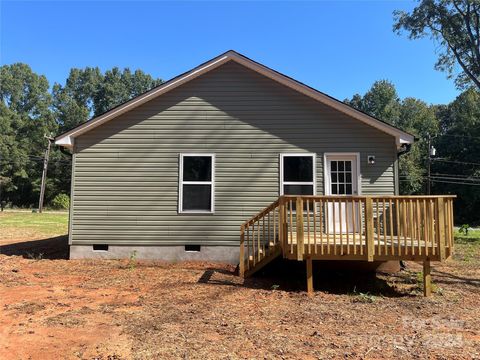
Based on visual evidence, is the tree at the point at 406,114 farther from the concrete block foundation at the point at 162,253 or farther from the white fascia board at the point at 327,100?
the concrete block foundation at the point at 162,253

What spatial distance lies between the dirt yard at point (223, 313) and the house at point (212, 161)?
2.82 ft

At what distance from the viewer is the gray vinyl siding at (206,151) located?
Answer: 934 centimetres

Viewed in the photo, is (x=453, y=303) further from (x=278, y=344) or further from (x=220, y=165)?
(x=220, y=165)

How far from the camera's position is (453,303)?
20.9ft

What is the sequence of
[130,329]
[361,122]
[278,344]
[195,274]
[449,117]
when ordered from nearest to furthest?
[278,344] < [130,329] < [195,274] < [361,122] < [449,117]

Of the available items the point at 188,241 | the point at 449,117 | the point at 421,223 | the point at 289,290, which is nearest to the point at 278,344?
the point at 289,290

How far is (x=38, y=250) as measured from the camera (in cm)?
1092

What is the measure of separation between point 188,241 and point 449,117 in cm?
5433

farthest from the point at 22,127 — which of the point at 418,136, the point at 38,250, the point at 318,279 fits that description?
the point at 318,279

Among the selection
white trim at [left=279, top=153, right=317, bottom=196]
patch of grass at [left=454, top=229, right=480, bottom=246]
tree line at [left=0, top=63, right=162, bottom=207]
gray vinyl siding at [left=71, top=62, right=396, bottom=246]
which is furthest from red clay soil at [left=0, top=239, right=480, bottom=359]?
tree line at [left=0, top=63, right=162, bottom=207]

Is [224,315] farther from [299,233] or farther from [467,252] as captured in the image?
[467,252]

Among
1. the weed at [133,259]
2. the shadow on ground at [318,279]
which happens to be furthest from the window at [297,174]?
the weed at [133,259]

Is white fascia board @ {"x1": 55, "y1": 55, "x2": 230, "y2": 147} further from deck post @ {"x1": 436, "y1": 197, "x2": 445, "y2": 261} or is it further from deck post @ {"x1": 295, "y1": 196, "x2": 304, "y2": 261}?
deck post @ {"x1": 436, "y1": 197, "x2": 445, "y2": 261}

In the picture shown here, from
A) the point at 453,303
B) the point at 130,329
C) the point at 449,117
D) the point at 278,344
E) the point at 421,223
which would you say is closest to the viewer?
the point at 278,344
